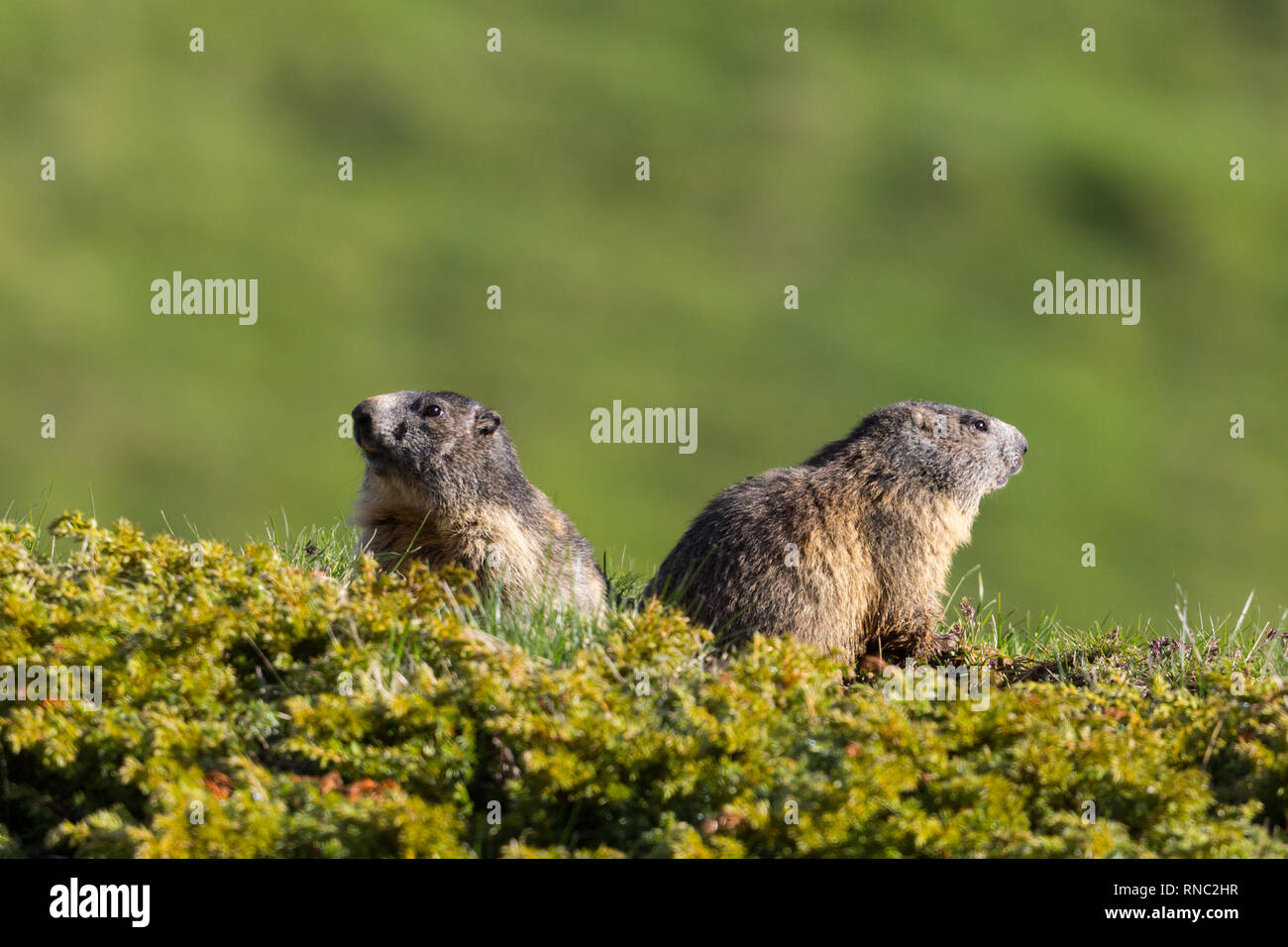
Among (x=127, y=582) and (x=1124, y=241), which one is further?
(x=1124, y=241)

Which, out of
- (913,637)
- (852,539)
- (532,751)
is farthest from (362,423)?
A: (532,751)

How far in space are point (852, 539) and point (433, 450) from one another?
10.2 ft

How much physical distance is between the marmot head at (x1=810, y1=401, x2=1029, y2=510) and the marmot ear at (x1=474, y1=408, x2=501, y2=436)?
2.45m

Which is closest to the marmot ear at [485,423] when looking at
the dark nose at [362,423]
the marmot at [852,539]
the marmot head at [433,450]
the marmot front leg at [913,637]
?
the marmot head at [433,450]

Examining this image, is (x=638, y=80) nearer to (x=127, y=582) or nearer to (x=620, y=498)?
(x=620, y=498)

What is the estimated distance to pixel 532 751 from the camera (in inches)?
272

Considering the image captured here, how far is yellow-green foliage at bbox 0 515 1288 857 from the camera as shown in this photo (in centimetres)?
661

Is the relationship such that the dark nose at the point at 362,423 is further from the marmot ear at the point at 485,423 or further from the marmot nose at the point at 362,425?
the marmot ear at the point at 485,423

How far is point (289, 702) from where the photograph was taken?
7293mm

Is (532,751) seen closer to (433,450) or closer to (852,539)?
(852,539)

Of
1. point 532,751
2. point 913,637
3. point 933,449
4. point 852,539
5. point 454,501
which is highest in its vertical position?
point 933,449

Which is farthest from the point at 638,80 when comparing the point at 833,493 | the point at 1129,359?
the point at 833,493

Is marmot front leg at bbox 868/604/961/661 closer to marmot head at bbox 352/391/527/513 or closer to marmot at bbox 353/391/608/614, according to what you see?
marmot at bbox 353/391/608/614

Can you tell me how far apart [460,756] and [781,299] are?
70.5 meters
